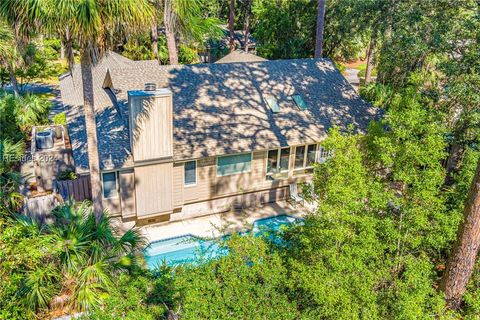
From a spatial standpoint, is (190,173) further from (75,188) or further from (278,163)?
(75,188)

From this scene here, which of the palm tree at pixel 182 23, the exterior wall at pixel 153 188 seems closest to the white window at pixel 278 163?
the exterior wall at pixel 153 188

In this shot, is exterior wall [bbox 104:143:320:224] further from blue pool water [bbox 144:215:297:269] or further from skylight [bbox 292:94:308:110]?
skylight [bbox 292:94:308:110]

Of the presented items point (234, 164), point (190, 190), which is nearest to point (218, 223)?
point (190, 190)

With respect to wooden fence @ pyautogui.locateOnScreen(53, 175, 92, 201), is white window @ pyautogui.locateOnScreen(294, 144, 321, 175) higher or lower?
higher

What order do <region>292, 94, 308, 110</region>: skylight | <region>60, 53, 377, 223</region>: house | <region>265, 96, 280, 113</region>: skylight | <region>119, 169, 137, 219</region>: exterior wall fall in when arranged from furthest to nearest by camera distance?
1. <region>292, 94, 308, 110</region>: skylight
2. <region>265, 96, 280, 113</region>: skylight
3. <region>119, 169, 137, 219</region>: exterior wall
4. <region>60, 53, 377, 223</region>: house

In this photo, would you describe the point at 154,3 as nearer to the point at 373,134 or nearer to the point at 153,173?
the point at 153,173

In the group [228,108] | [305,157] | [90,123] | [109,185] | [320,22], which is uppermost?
[320,22]

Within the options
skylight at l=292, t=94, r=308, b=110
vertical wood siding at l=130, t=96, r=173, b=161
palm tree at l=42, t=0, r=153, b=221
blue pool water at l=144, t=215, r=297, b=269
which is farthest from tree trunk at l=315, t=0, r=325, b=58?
palm tree at l=42, t=0, r=153, b=221
